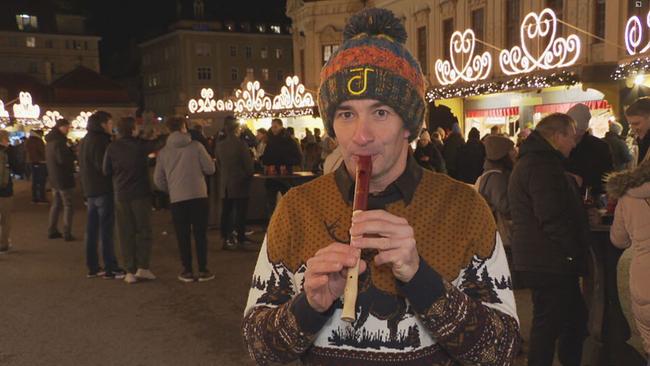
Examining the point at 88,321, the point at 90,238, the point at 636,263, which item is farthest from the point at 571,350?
the point at 90,238

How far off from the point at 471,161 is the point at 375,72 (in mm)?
10578

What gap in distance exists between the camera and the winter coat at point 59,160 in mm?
10383

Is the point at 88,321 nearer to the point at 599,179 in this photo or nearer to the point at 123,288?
the point at 123,288

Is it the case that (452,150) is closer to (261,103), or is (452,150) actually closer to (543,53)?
(543,53)

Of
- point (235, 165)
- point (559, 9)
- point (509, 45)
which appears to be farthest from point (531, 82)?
point (235, 165)

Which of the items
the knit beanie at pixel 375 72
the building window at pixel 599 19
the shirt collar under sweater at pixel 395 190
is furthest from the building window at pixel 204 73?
the shirt collar under sweater at pixel 395 190

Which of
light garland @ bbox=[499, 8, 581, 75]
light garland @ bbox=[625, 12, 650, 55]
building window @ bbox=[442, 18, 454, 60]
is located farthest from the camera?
building window @ bbox=[442, 18, 454, 60]

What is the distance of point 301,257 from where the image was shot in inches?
66.8

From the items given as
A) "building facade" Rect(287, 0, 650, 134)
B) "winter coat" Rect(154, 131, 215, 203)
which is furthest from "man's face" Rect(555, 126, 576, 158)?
"building facade" Rect(287, 0, 650, 134)

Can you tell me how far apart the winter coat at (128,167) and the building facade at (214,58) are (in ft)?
177

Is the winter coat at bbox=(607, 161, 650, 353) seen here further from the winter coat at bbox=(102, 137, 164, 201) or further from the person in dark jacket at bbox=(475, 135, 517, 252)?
the winter coat at bbox=(102, 137, 164, 201)

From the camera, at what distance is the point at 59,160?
410 inches

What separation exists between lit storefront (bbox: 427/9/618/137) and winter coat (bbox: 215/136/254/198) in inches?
305

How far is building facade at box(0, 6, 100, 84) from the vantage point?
6247 cm
